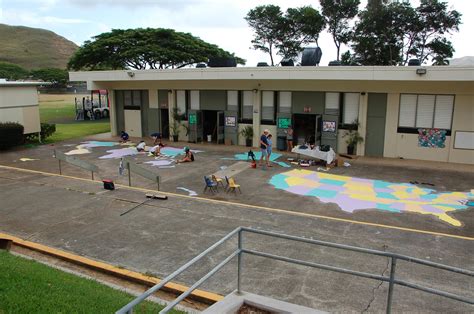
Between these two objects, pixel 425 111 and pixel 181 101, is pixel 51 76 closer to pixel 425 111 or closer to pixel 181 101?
pixel 181 101

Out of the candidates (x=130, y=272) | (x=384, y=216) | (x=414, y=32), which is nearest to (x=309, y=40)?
(x=414, y=32)

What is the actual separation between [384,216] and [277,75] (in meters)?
10.9

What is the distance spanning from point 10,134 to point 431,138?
2191 centimetres

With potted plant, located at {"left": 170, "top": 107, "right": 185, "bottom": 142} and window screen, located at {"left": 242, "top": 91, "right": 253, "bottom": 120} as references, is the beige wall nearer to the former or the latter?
potted plant, located at {"left": 170, "top": 107, "right": 185, "bottom": 142}

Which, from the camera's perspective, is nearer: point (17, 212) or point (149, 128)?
point (17, 212)

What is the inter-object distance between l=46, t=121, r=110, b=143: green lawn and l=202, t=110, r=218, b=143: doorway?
9509 millimetres

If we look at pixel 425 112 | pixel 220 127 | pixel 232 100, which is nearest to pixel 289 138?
pixel 232 100

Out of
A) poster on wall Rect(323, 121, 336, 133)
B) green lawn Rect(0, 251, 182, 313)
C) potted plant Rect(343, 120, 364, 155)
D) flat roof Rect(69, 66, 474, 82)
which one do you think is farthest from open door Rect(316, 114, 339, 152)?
green lawn Rect(0, 251, 182, 313)

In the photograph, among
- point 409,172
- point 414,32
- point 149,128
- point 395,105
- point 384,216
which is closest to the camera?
point 384,216

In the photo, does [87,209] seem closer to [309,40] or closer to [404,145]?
[404,145]

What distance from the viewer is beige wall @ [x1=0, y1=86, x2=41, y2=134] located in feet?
73.9

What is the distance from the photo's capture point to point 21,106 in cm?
2327

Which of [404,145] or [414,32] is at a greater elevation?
[414,32]

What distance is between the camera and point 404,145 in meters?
19.7
